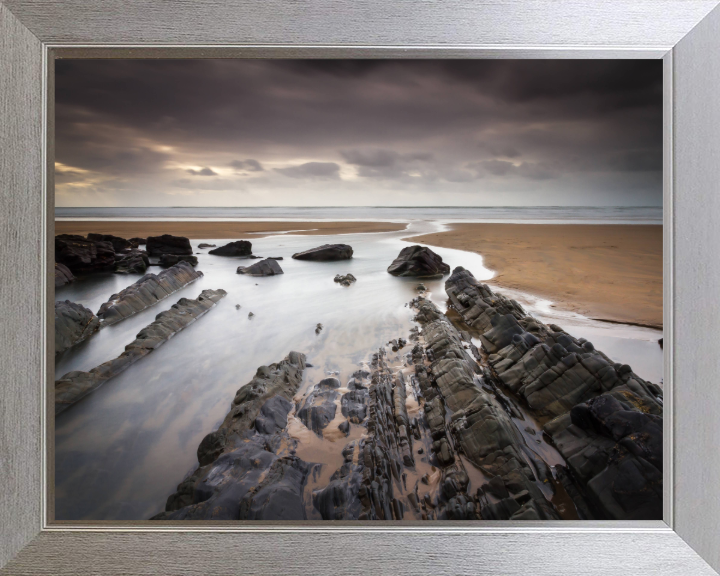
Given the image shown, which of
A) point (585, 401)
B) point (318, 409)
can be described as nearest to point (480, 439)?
point (585, 401)

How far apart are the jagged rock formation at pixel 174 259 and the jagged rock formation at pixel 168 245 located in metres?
0.02

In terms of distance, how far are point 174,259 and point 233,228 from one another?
368 mm

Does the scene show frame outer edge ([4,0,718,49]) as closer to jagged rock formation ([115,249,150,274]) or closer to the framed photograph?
the framed photograph

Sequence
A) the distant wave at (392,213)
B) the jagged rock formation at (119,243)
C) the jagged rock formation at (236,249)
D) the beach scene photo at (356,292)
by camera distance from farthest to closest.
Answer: the jagged rock formation at (236,249)
the distant wave at (392,213)
the jagged rock formation at (119,243)
the beach scene photo at (356,292)

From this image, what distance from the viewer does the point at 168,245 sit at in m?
1.82

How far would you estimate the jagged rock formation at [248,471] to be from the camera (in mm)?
1207

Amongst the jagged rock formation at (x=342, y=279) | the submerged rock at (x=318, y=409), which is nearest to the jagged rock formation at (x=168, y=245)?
the jagged rock formation at (x=342, y=279)

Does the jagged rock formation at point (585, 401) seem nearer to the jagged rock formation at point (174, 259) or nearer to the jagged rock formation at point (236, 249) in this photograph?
the jagged rock formation at point (236, 249)

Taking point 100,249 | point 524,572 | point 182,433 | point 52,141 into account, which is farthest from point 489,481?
point 52,141

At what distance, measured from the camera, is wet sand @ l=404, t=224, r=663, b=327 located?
1385mm

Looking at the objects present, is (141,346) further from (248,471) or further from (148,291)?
(248,471)

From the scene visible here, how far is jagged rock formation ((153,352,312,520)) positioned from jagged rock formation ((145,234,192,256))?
87 centimetres

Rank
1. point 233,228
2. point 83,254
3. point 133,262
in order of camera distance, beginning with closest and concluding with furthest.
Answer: point 83,254 < point 133,262 < point 233,228

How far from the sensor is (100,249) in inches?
62.4
